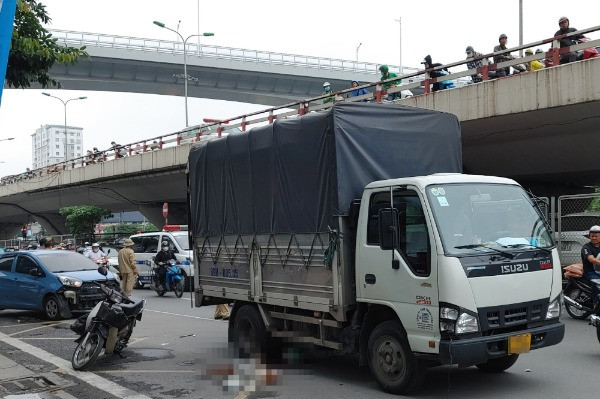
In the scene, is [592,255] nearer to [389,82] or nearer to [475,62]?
[475,62]

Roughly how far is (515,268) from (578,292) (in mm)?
6071

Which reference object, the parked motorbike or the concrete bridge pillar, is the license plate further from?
the concrete bridge pillar

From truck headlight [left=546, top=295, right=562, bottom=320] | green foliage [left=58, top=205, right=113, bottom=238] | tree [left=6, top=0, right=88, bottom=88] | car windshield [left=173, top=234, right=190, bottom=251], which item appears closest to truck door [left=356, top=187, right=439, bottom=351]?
truck headlight [left=546, top=295, right=562, bottom=320]

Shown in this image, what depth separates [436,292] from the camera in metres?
5.98

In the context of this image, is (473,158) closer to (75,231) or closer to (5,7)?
(5,7)

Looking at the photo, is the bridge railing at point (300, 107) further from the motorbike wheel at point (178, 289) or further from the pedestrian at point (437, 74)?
the motorbike wheel at point (178, 289)

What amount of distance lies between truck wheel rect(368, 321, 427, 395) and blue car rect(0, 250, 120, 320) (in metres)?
7.80

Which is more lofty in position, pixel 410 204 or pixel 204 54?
pixel 204 54

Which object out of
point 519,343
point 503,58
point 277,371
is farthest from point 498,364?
point 503,58

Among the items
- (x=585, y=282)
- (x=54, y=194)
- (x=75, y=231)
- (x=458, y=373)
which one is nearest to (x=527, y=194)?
(x=458, y=373)

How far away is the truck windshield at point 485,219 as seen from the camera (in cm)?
615

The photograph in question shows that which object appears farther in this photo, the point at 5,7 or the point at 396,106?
the point at 396,106

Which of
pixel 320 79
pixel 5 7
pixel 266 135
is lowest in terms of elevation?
pixel 266 135

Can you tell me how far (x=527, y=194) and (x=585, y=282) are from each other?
4633 mm
